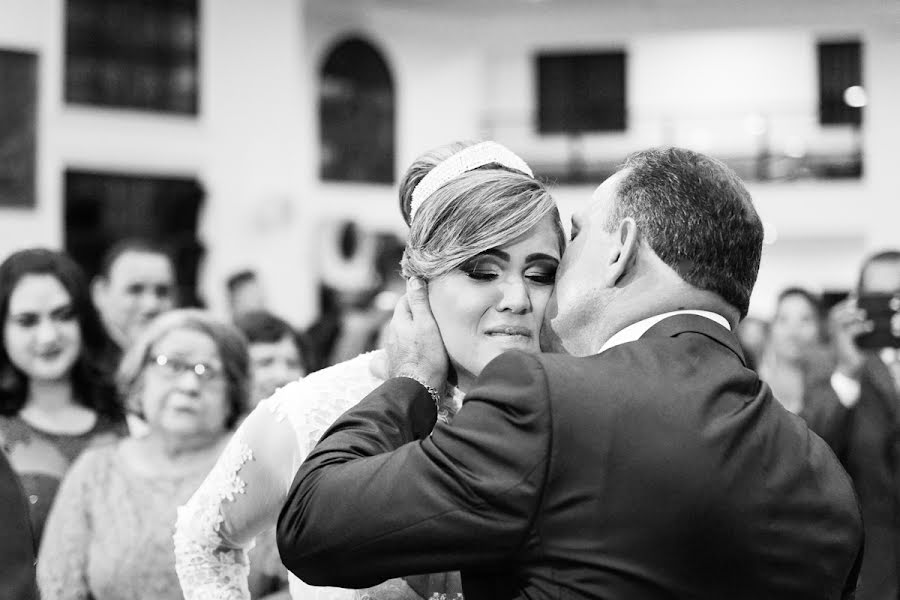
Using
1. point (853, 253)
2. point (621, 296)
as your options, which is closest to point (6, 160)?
point (621, 296)

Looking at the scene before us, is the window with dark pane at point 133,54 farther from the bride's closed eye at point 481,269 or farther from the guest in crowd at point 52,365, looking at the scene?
the bride's closed eye at point 481,269

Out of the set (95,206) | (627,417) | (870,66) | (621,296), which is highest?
(870,66)

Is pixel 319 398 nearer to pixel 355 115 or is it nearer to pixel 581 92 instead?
pixel 355 115

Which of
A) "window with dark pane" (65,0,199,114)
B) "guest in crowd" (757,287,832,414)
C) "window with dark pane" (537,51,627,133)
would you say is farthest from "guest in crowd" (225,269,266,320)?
"window with dark pane" (537,51,627,133)

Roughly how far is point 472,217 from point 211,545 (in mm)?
932

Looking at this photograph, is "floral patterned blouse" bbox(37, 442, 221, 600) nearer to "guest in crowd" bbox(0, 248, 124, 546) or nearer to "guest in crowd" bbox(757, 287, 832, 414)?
"guest in crowd" bbox(0, 248, 124, 546)

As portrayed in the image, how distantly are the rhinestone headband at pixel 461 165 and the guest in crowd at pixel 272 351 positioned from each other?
241 centimetres

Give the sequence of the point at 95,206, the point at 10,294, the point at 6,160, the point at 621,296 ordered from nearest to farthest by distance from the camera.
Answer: the point at 621,296
the point at 10,294
the point at 6,160
the point at 95,206

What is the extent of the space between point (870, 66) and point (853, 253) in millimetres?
2952

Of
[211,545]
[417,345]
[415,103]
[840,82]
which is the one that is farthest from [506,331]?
[840,82]

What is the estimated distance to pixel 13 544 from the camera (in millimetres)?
2184

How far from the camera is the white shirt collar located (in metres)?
2.00

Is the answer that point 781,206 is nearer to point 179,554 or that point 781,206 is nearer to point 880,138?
point 880,138

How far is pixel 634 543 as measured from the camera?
1.80 metres
